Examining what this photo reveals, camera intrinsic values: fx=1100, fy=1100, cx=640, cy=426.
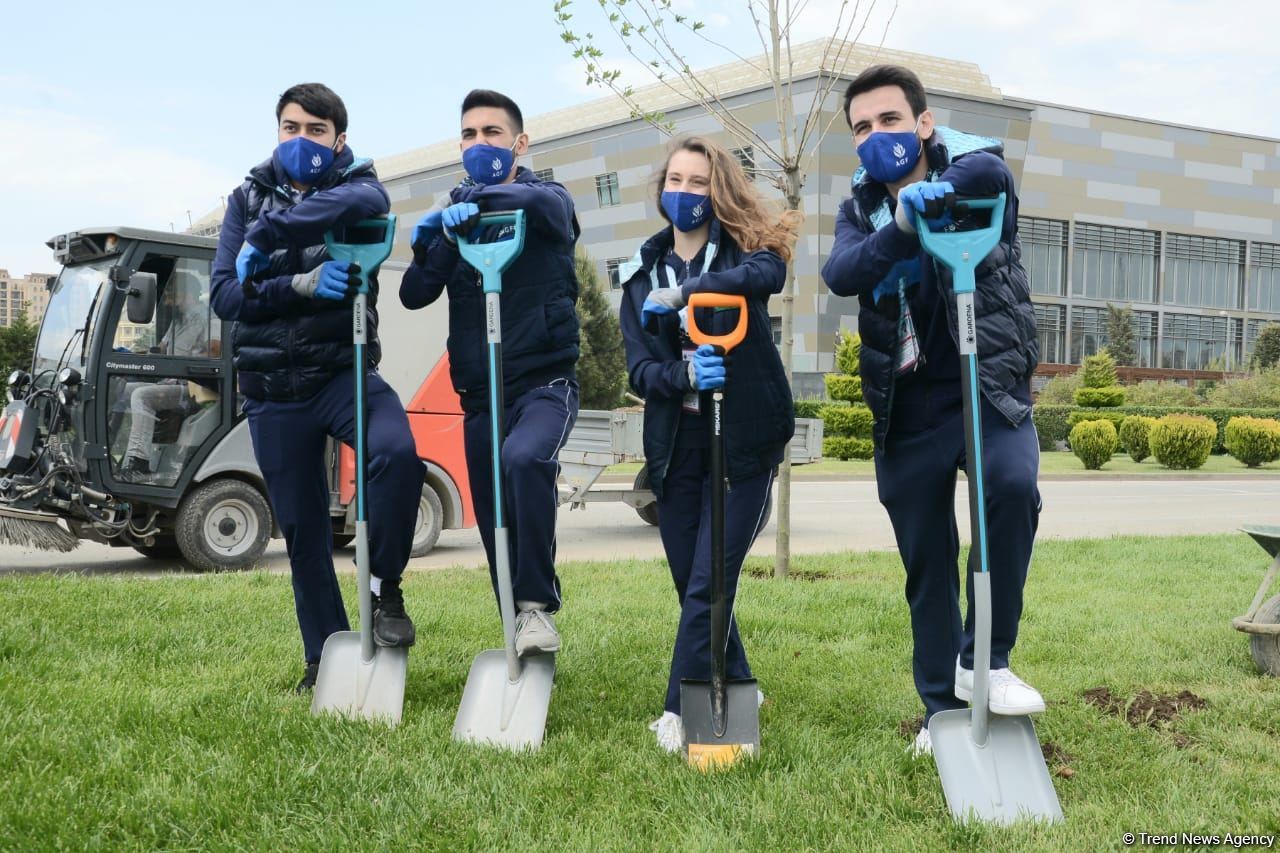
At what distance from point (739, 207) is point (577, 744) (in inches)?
Answer: 71.6

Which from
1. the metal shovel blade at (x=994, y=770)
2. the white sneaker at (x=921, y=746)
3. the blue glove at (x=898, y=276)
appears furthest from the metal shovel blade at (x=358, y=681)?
the blue glove at (x=898, y=276)

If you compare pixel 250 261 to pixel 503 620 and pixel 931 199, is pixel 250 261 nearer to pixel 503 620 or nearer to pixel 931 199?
pixel 503 620

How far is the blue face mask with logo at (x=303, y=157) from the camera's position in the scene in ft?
13.0

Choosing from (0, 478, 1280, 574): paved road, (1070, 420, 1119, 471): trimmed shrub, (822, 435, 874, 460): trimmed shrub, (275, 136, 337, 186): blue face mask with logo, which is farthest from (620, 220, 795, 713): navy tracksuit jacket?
(1070, 420, 1119, 471): trimmed shrub

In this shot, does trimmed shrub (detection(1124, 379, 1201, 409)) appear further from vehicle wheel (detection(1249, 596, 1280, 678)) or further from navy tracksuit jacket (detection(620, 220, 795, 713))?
navy tracksuit jacket (detection(620, 220, 795, 713))

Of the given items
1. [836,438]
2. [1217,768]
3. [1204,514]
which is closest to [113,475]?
[1217,768]

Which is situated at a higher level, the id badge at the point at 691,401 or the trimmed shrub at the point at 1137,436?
the id badge at the point at 691,401

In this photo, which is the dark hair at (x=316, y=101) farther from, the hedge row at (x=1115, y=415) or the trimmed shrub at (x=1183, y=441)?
the hedge row at (x=1115, y=415)

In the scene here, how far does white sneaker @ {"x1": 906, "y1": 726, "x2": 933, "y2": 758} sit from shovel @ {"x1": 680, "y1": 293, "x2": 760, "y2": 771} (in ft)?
1.57

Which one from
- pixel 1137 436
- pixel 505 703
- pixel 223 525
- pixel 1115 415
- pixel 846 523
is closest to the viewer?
pixel 505 703

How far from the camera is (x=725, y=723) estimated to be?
3.45 meters

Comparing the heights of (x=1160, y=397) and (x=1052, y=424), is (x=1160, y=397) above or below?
above

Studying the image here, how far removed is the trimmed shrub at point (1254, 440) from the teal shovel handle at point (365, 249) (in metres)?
24.6
